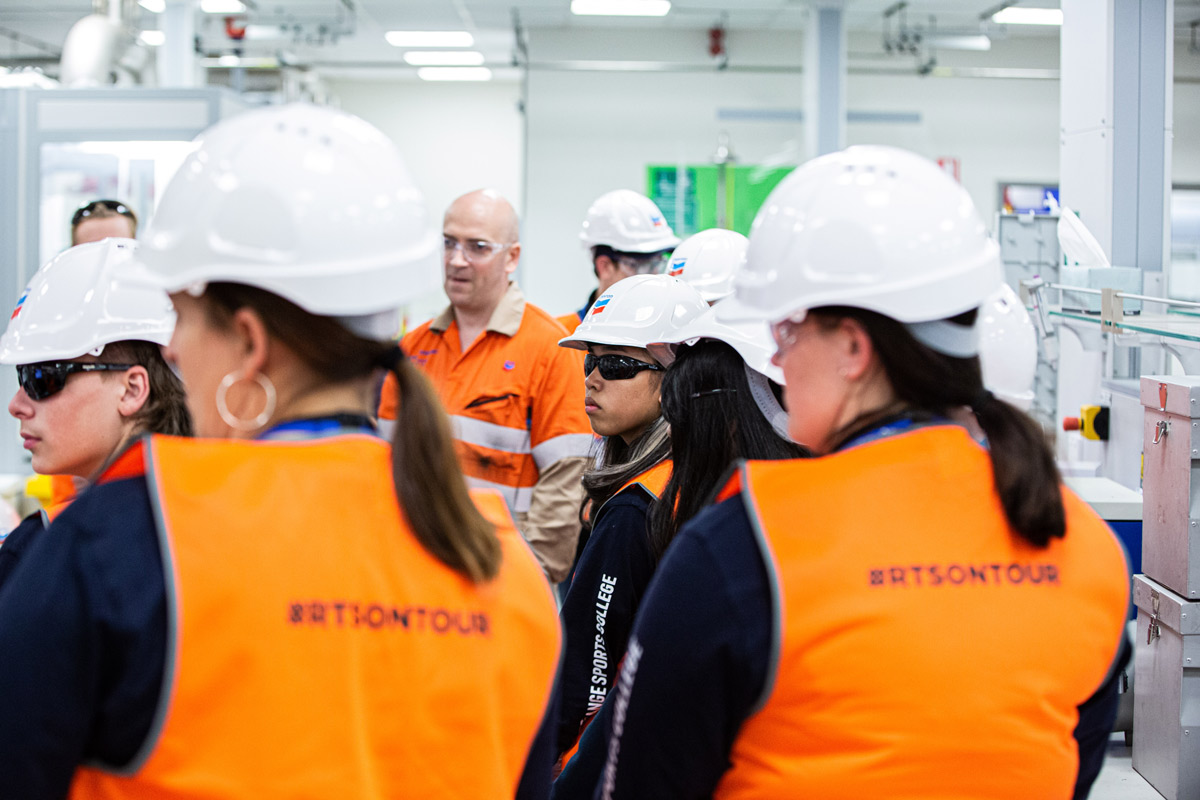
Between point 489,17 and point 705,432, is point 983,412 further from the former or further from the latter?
point 489,17

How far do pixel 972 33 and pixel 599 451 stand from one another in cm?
884

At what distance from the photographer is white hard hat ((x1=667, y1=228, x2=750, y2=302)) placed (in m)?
3.63

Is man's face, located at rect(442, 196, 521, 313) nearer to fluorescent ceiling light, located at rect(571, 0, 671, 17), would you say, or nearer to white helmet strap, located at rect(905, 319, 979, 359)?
white helmet strap, located at rect(905, 319, 979, 359)

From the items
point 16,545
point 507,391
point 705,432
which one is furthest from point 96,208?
point 705,432

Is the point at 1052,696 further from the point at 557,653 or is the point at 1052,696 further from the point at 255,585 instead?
the point at 255,585

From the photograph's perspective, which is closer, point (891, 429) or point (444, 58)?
point (891, 429)

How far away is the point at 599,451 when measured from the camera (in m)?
2.71

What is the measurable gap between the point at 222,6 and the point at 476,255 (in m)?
7.24

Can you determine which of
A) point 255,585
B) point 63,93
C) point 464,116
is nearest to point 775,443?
point 255,585

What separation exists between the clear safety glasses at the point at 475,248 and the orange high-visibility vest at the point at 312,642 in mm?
2558

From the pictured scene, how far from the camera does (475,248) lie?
3.52 meters

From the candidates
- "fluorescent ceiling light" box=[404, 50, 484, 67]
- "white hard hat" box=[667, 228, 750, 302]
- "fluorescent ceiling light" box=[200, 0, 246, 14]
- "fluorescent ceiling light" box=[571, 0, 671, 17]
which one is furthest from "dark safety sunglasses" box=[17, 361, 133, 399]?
"fluorescent ceiling light" box=[404, 50, 484, 67]

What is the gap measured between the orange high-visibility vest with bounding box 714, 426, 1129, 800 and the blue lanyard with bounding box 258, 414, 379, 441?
0.39 metres

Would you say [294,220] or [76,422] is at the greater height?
[294,220]
